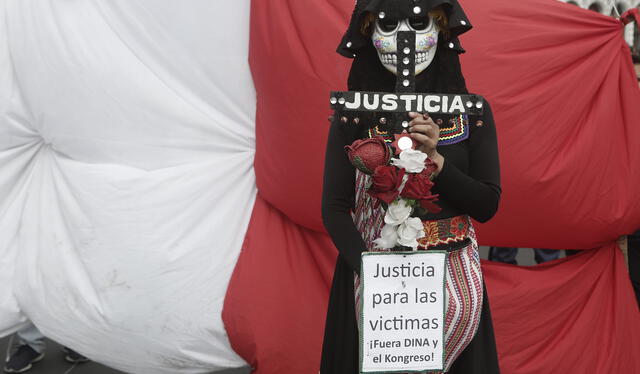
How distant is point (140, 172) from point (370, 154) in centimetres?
160

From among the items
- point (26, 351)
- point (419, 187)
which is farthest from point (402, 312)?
point (26, 351)

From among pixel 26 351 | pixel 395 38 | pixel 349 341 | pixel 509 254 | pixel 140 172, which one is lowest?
pixel 26 351

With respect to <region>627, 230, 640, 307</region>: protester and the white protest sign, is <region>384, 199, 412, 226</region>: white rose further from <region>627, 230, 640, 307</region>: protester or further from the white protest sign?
<region>627, 230, 640, 307</region>: protester

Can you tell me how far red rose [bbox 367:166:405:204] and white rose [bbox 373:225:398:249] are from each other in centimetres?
8

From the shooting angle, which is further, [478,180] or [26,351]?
[26,351]

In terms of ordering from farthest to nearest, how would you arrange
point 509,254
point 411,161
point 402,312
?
point 509,254, point 402,312, point 411,161

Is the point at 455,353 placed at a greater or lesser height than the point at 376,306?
lesser

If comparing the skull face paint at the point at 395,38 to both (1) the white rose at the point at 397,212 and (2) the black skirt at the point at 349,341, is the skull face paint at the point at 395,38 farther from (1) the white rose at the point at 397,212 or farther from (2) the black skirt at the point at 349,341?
(2) the black skirt at the point at 349,341

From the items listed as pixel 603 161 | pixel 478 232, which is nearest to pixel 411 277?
pixel 478 232

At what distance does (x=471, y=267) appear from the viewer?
166 cm

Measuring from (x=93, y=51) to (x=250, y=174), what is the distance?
2.44ft

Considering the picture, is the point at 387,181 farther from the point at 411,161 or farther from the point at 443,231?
the point at 443,231

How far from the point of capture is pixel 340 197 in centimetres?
166

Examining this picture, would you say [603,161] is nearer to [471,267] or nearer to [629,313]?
[629,313]
